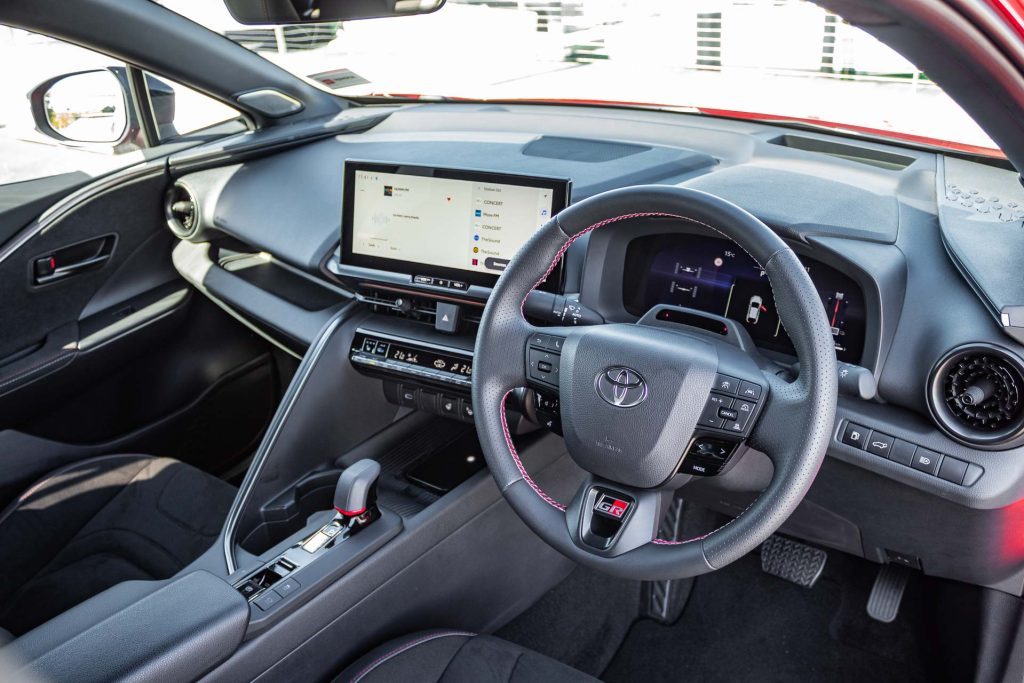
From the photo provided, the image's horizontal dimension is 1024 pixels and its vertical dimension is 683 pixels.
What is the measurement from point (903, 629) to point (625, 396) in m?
1.36

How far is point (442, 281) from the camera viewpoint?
6.81 ft

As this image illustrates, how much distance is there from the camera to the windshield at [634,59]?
234 centimetres

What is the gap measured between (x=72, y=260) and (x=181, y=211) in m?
0.36

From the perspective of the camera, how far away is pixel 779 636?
2309 millimetres

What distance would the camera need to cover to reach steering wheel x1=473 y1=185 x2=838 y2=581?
125cm

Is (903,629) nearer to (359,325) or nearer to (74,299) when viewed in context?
(359,325)

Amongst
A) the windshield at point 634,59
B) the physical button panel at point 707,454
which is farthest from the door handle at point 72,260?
the physical button panel at point 707,454

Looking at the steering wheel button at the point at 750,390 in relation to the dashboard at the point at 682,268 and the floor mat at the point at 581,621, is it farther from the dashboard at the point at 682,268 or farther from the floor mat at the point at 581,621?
the floor mat at the point at 581,621

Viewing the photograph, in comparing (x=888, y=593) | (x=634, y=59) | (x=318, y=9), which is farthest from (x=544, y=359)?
(x=634, y=59)

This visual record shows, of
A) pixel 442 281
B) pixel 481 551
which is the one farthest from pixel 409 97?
pixel 481 551

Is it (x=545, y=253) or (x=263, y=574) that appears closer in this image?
(x=545, y=253)

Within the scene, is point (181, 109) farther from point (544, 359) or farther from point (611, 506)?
point (611, 506)

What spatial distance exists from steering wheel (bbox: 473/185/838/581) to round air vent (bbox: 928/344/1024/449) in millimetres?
358

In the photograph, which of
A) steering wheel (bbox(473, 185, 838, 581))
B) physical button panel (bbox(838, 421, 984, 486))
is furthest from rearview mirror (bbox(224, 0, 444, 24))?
physical button panel (bbox(838, 421, 984, 486))
